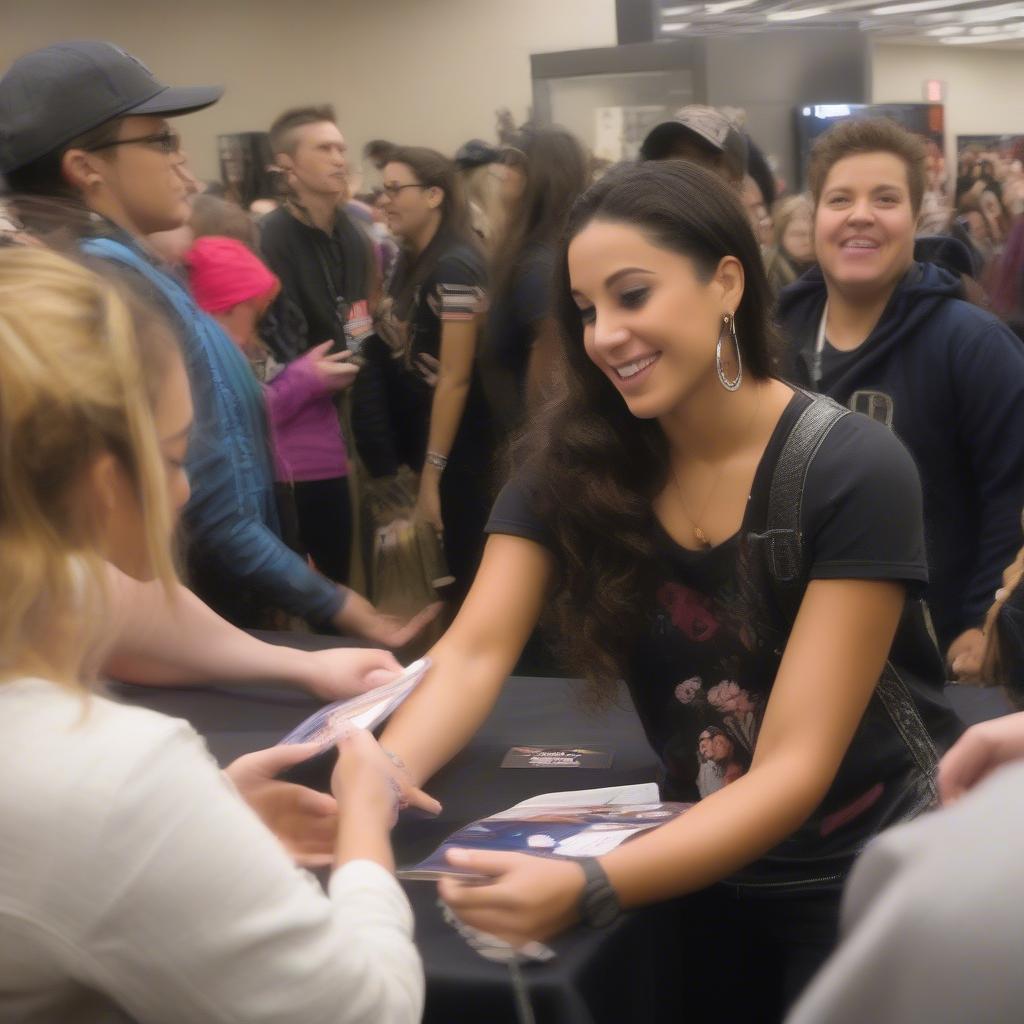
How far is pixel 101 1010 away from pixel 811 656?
0.87m

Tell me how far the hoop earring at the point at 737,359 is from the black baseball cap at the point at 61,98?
1.18 m

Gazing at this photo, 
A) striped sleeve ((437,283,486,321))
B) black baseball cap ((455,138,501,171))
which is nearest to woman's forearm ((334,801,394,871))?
striped sleeve ((437,283,486,321))

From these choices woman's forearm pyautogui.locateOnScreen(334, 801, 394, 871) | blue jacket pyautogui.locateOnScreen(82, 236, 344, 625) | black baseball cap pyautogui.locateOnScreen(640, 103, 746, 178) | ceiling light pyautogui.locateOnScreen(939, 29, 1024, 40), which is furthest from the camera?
ceiling light pyautogui.locateOnScreen(939, 29, 1024, 40)

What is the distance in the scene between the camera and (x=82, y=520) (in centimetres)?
100

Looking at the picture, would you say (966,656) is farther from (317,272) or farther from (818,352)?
(317,272)

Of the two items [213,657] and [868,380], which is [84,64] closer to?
[213,657]

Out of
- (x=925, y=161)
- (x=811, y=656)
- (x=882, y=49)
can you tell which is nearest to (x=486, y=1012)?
A: (x=811, y=656)

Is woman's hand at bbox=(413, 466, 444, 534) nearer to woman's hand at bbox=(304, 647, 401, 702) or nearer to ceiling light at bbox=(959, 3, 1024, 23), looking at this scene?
woman's hand at bbox=(304, 647, 401, 702)

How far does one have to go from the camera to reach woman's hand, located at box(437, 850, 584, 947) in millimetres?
1297

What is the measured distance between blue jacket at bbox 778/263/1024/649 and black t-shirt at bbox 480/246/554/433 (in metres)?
1.01

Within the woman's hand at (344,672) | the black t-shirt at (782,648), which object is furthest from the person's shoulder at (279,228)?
the black t-shirt at (782,648)

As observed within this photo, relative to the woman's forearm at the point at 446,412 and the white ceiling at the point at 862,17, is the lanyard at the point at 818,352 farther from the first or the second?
the white ceiling at the point at 862,17

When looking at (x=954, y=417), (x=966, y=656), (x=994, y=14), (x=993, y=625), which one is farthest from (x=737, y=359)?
(x=994, y=14)

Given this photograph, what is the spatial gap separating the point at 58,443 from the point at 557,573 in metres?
1.01
